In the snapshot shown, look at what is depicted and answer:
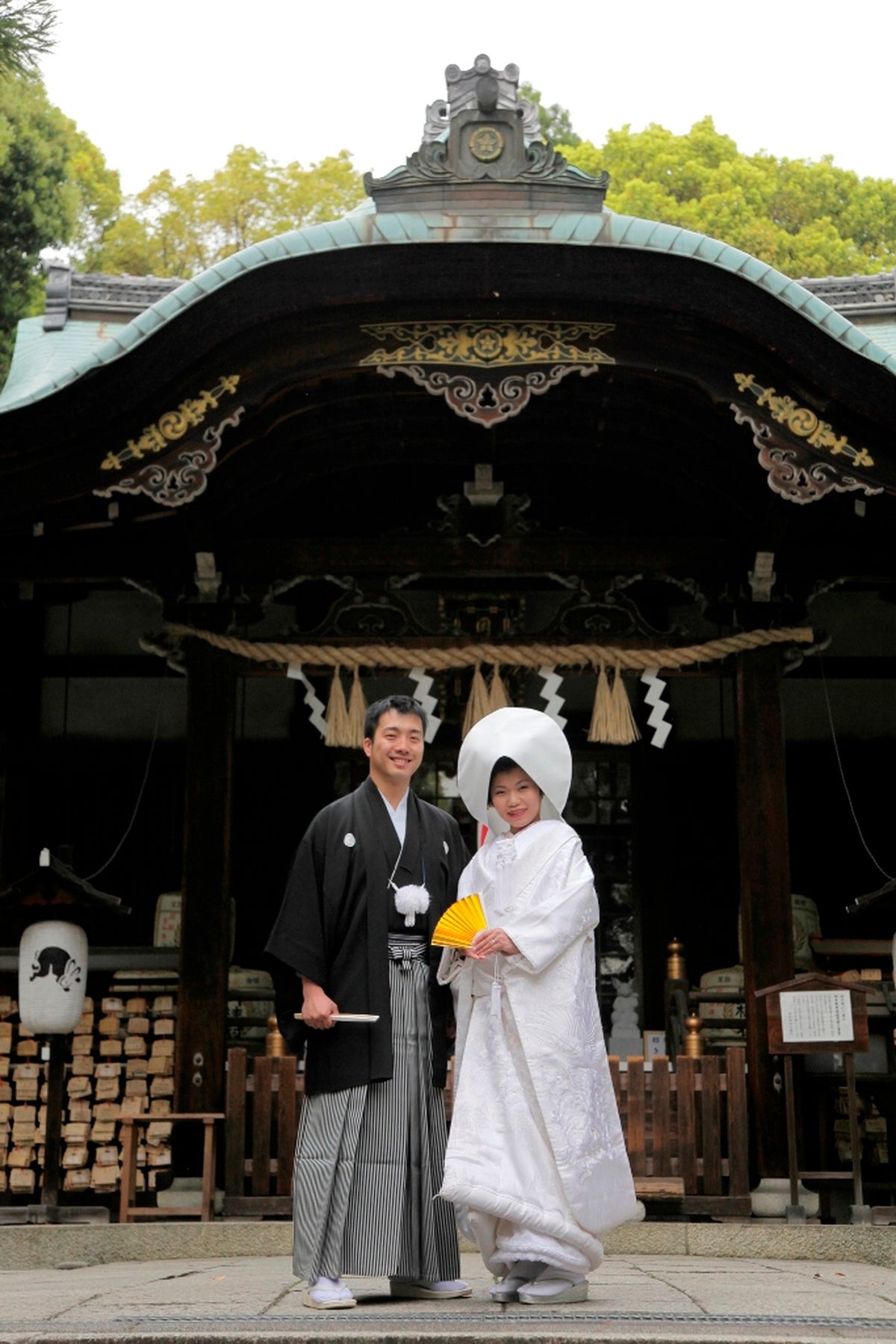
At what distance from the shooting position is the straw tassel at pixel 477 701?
9000 millimetres

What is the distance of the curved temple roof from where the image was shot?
757 cm

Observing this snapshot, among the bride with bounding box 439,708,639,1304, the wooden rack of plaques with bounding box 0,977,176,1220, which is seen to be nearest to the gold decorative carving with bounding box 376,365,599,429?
the bride with bounding box 439,708,639,1304

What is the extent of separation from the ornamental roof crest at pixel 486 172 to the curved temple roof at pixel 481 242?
0.33ft

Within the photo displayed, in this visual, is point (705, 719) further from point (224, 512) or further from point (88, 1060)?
point (88, 1060)

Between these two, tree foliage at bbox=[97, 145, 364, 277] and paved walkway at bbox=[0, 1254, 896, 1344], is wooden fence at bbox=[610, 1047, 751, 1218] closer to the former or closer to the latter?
paved walkway at bbox=[0, 1254, 896, 1344]

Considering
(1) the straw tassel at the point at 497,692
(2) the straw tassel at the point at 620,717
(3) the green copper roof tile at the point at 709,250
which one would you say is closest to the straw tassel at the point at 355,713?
Result: (1) the straw tassel at the point at 497,692

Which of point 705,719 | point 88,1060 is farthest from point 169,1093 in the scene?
point 705,719

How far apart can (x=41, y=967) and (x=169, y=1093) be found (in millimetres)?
1476

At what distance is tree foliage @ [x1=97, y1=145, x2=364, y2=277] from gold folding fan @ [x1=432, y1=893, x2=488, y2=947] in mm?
27068

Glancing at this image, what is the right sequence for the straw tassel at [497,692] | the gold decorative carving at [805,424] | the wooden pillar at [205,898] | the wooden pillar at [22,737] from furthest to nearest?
the wooden pillar at [22,737] → the straw tassel at [497,692] → the wooden pillar at [205,898] → the gold decorative carving at [805,424]

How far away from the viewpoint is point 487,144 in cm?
823

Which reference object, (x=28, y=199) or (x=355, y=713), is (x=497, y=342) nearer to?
(x=355, y=713)

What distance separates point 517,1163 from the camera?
4.67 metres

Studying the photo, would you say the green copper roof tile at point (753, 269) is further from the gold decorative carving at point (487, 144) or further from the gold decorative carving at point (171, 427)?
the gold decorative carving at point (171, 427)
